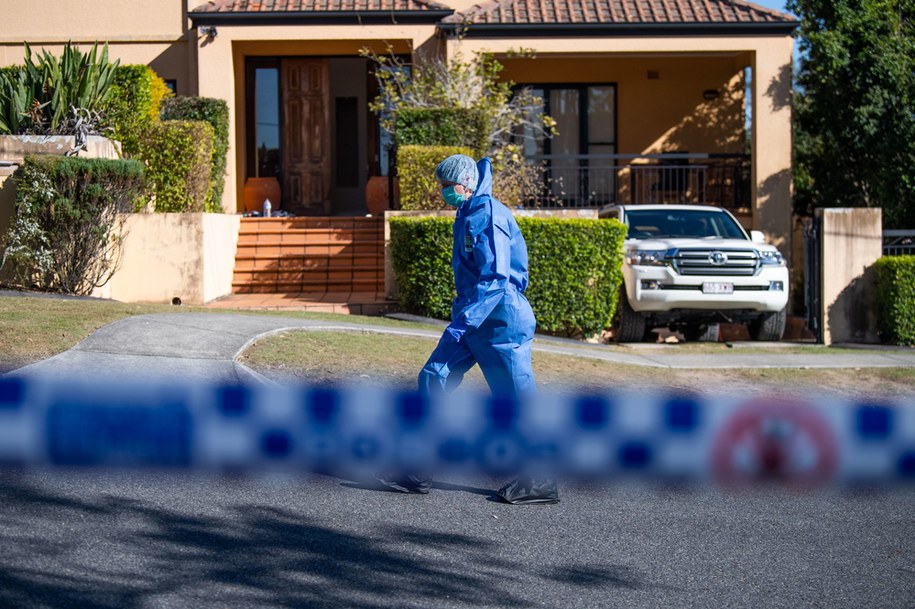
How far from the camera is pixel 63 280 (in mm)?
12117

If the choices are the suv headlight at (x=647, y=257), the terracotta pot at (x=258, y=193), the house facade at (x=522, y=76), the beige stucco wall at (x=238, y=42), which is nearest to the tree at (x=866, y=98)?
the house facade at (x=522, y=76)

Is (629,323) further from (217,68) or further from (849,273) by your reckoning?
(217,68)

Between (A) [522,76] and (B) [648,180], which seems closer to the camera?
(B) [648,180]

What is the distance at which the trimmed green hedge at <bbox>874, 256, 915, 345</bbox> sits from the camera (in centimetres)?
1313

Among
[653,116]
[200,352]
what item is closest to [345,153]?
[653,116]

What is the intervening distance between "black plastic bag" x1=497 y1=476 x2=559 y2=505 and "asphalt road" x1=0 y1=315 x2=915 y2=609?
0.26ft

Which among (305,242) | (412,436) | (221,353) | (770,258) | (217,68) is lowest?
(412,436)

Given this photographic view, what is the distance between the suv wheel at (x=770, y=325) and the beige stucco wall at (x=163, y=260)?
6.87 meters

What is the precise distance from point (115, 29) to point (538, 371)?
475 inches

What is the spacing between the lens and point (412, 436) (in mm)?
7406

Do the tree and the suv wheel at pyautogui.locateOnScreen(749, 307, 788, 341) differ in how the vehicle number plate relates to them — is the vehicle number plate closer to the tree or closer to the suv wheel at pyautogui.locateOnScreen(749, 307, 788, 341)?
the suv wheel at pyautogui.locateOnScreen(749, 307, 788, 341)

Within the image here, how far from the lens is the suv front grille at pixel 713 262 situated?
12727 millimetres

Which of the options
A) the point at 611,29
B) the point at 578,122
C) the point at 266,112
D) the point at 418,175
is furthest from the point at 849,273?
the point at 266,112

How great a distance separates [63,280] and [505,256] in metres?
7.68
